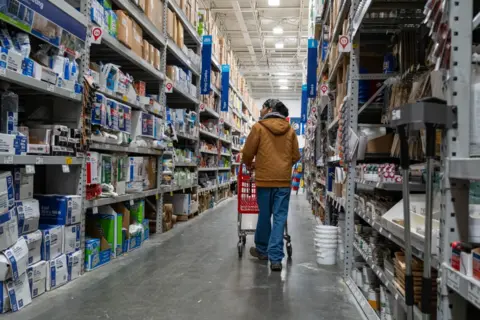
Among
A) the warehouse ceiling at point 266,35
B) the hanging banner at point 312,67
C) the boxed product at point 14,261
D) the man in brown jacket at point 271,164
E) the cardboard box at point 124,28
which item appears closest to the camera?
the boxed product at point 14,261

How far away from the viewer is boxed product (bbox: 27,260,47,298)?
2.73 m

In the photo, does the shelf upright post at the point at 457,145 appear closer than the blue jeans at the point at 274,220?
Yes

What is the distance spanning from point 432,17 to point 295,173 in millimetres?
14270

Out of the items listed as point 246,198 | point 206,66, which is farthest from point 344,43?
point 206,66

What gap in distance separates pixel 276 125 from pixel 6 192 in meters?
2.40

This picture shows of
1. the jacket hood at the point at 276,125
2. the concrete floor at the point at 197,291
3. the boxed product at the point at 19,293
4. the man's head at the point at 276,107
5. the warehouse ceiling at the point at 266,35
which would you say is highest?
the warehouse ceiling at the point at 266,35

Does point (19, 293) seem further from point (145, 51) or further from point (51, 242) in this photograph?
point (145, 51)

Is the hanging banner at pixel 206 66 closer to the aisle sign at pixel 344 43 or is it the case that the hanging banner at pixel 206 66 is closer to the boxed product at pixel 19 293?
the aisle sign at pixel 344 43

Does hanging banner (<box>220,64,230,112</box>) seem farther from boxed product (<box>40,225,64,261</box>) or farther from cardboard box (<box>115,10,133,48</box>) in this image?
boxed product (<box>40,225,64,261</box>)

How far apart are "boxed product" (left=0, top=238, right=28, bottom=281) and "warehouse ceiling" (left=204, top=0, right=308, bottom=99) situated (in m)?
10.1

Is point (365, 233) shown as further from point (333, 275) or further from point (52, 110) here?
point (52, 110)

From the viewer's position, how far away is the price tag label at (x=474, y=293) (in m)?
1.09

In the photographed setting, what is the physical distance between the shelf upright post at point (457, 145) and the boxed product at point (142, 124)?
3801 mm

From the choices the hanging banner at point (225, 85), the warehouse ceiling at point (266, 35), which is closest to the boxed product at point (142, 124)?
the hanging banner at point (225, 85)
